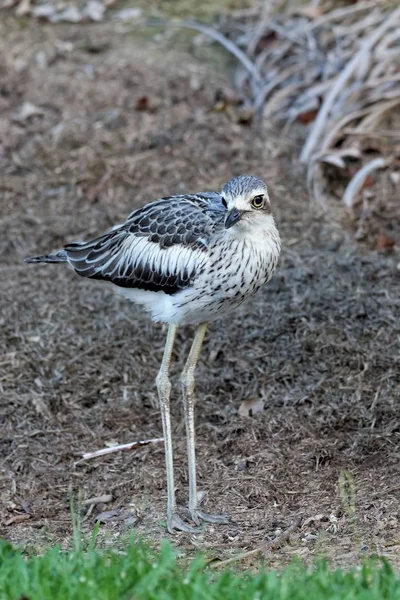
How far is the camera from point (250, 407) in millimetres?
6555

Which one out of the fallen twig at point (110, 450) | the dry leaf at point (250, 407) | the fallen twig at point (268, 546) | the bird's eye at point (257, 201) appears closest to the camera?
the fallen twig at point (268, 546)

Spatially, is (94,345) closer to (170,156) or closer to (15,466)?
(15,466)

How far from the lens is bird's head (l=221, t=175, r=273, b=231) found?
5180mm

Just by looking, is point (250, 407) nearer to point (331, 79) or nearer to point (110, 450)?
point (110, 450)

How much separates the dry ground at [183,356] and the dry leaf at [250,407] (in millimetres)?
74

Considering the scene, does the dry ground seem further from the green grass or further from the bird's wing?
the bird's wing

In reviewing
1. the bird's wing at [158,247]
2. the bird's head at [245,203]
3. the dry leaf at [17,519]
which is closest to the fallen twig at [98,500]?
the dry leaf at [17,519]

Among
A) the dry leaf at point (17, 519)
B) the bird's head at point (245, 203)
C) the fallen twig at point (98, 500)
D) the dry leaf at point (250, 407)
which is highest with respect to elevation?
the bird's head at point (245, 203)

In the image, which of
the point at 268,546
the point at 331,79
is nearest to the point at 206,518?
the point at 268,546

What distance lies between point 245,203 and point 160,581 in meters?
2.02

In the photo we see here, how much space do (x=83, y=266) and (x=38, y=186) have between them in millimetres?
3026

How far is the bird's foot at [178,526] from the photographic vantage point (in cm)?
551

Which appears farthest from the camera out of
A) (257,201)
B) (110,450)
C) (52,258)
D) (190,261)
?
(52,258)

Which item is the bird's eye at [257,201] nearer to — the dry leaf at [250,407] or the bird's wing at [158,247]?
the bird's wing at [158,247]
